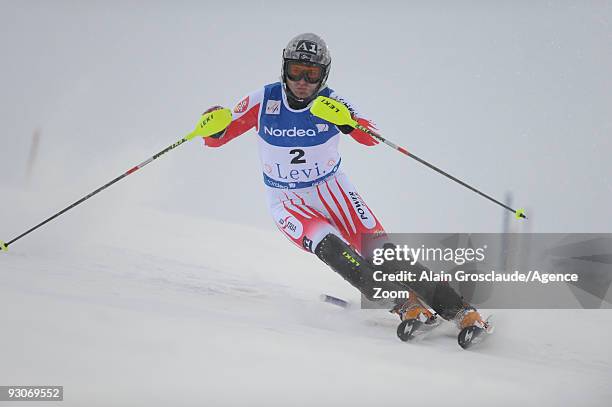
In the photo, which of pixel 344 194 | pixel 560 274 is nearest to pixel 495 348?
pixel 344 194

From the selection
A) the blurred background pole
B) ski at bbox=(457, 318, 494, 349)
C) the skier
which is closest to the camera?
ski at bbox=(457, 318, 494, 349)

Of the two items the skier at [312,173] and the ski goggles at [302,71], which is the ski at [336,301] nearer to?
the skier at [312,173]

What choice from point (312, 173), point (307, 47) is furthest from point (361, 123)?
point (307, 47)

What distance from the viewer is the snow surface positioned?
2.37 metres

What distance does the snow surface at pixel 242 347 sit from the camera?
7.77ft

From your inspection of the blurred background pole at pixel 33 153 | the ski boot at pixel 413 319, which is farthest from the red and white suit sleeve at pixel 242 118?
the blurred background pole at pixel 33 153

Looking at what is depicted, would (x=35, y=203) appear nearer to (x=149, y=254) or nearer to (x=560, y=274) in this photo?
(x=149, y=254)

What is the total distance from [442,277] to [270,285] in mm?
2137

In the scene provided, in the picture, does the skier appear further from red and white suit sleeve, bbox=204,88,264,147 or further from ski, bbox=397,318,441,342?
ski, bbox=397,318,441,342

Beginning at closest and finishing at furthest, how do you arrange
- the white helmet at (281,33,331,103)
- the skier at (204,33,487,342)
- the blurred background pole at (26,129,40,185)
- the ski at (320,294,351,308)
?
the skier at (204,33,487,342)
the white helmet at (281,33,331,103)
the ski at (320,294,351,308)
the blurred background pole at (26,129,40,185)

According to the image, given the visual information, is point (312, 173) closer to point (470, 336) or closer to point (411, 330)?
point (411, 330)

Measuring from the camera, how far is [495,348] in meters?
3.71

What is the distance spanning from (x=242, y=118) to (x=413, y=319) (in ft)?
6.57

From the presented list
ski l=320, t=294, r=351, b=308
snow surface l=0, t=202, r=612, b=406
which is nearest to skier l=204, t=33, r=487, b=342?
snow surface l=0, t=202, r=612, b=406
